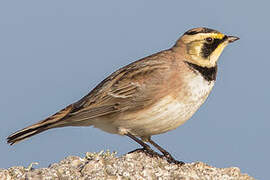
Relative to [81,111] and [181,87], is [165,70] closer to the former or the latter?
[181,87]

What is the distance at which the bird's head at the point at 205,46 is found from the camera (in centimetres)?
1145

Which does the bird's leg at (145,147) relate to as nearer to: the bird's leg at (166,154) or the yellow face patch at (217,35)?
the bird's leg at (166,154)

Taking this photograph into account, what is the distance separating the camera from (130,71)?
1152cm

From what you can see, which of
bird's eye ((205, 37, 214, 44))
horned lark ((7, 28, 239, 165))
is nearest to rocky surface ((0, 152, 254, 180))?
horned lark ((7, 28, 239, 165))

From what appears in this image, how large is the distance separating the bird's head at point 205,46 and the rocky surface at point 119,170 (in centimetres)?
229

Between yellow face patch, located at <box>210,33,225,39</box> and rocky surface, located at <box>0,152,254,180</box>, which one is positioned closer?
rocky surface, located at <box>0,152,254,180</box>

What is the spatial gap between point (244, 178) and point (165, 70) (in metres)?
2.66

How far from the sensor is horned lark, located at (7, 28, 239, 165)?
10.7 metres

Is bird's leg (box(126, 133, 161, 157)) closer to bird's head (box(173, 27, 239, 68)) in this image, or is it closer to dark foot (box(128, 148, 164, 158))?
dark foot (box(128, 148, 164, 158))

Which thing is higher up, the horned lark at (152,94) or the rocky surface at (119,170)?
the horned lark at (152,94)

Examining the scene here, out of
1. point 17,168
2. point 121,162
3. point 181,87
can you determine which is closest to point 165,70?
point 181,87

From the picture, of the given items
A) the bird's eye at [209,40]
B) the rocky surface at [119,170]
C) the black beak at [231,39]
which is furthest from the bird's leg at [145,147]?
the black beak at [231,39]

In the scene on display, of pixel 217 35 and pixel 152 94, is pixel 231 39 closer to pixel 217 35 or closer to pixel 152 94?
pixel 217 35

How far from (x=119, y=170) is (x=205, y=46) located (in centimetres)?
354
